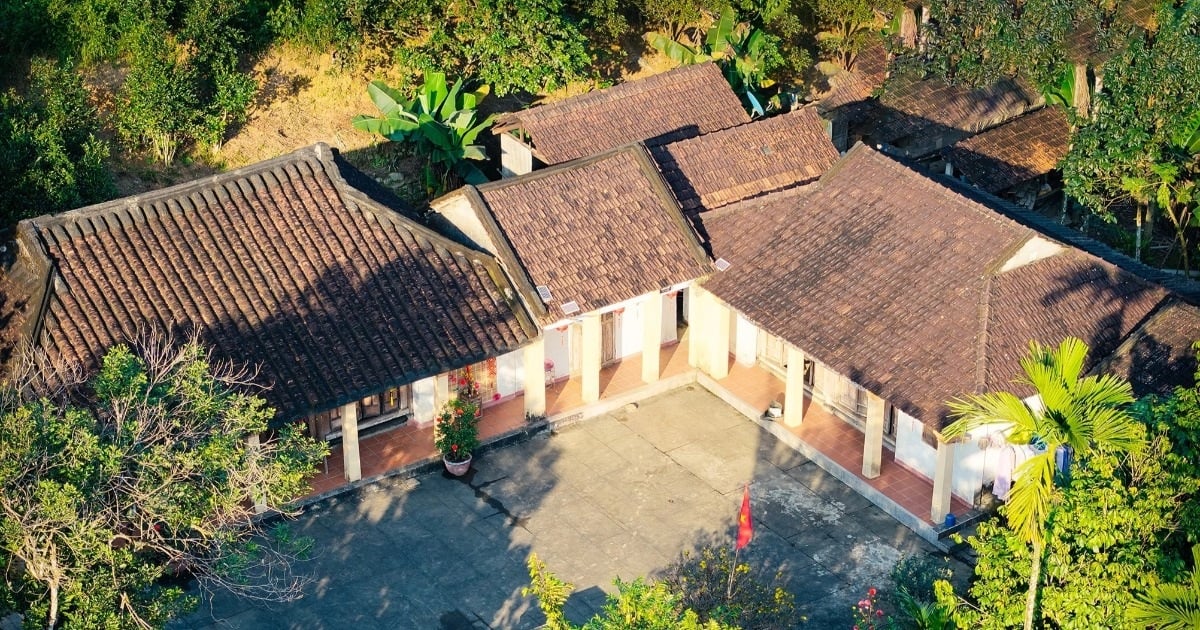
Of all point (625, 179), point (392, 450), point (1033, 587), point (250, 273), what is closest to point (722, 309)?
point (625, 179)

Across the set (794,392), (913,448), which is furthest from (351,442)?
(913,448)

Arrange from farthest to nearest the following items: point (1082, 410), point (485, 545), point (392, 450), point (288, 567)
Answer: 1. point (392, 450)
2. point (485, 545)
3. point (288, 567)
4. point (1082, 410)

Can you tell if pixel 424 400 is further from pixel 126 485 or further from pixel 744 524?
pixel 126 485

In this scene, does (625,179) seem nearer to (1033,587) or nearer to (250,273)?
(250,273)

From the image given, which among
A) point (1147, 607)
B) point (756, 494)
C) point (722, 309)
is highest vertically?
point (1147, 607)

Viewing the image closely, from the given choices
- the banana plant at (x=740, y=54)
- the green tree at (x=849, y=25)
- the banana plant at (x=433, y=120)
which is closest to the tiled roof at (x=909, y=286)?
the banana plant at (x=433, y=120)

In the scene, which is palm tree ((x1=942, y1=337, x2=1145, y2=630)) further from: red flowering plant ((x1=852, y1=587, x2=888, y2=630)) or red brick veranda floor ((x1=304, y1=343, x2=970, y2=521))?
red brick veranda floor ((x1=304, y1=343, x2=970, y2=521))
